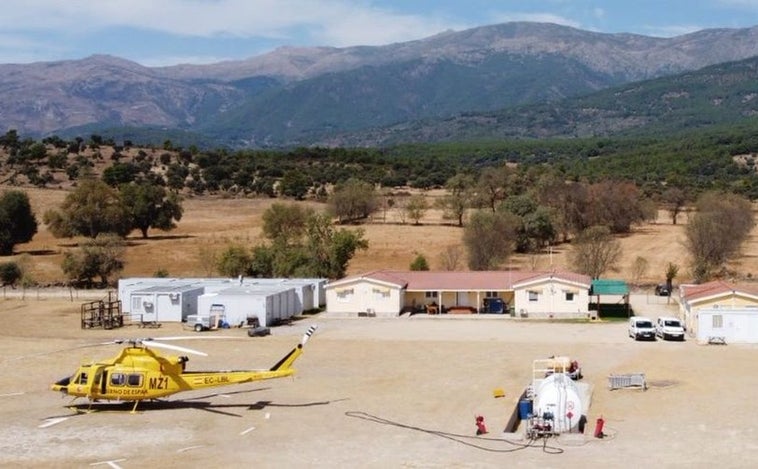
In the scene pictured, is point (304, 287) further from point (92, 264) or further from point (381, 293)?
point (92, 264)

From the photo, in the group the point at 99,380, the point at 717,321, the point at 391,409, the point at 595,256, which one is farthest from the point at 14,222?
the point at 391,409

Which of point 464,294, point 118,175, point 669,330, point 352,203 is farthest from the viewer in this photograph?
point 118,175

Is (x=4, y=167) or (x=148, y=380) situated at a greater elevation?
(x=4, y=167)

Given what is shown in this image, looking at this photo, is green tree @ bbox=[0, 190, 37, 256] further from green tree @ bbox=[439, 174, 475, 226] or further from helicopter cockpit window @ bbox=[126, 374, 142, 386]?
helicopter cockpit window @ bbox=[126, 374, 142, 386]

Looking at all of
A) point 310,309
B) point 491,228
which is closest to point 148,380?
point 310,309

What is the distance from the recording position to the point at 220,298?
1977 inches

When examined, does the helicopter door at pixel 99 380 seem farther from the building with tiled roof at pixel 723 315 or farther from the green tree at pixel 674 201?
the green tree at pixel 674 201

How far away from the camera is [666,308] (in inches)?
2143

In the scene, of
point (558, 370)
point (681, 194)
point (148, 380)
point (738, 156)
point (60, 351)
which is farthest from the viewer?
point (738, 156)

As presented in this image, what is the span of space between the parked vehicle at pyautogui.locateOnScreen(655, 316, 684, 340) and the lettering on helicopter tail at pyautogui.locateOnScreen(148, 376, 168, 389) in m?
23.9

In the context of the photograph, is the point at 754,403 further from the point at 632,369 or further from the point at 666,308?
the point at 666,308

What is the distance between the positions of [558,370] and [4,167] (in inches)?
4664

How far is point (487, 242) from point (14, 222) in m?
44.3

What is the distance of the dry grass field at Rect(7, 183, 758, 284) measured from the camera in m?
73.8
